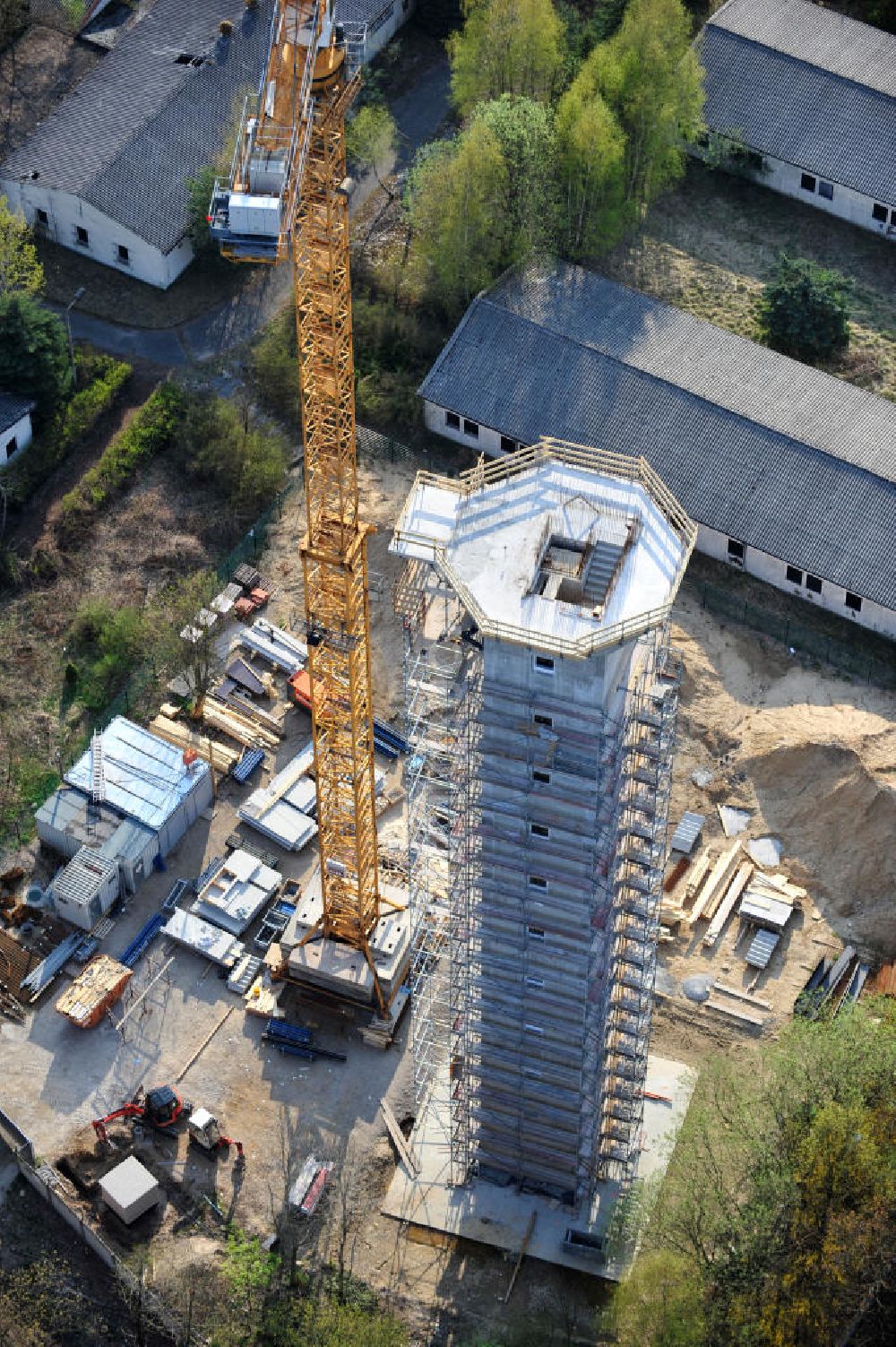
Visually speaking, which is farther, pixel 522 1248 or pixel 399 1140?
pixel 399 1140

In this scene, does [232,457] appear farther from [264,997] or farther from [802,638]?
[802,638]

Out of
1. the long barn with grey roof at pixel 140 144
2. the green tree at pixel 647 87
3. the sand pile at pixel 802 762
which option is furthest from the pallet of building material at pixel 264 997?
the green tree at pixel 647 87

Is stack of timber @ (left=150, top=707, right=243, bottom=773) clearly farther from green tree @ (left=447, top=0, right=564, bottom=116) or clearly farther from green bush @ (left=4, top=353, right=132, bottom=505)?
green tree @ (left=447, top=0, right=564, bottom=116)

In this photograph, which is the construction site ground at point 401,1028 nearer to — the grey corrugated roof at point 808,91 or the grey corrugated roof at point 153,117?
the grey corrugated roof at point 153,117

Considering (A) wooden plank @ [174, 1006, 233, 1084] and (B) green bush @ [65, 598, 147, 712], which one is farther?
(B) green bush @ [65, 598, 147, 712]

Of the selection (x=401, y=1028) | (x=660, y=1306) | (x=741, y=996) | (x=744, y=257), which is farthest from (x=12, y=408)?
(x=660, y=1306)

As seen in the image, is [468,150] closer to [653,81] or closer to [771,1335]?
[653,81]

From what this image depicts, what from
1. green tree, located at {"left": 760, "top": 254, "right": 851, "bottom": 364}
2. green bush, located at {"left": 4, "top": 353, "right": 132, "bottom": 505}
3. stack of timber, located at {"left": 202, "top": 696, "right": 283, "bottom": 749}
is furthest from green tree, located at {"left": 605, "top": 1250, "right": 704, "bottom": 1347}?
green tree, located at {"left": 760, "top": 254, "right": 851, "bottom": 364}
